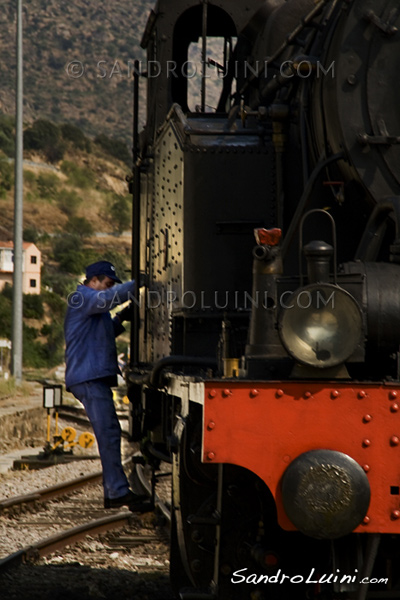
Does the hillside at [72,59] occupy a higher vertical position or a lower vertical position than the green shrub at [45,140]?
higher

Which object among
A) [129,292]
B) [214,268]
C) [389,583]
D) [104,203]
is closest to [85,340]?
[129,292]

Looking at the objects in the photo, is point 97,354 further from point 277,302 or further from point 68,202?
point 68,202

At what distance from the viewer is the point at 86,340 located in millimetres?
7117

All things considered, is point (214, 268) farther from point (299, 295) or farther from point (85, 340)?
point (299, 295)

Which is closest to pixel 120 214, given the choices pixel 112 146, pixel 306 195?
pixel 112 146

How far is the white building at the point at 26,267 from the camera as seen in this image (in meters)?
51.0

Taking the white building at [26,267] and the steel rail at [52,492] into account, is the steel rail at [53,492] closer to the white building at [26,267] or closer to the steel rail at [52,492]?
the steel rail at [52,492]

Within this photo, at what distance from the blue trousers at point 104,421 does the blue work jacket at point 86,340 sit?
0.08 meters

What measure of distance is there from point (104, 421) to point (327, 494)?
10.7ft

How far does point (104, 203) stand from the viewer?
73625 millimetres

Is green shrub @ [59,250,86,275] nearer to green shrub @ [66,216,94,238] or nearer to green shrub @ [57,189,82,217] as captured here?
green shrub @ [66,216,94,238]

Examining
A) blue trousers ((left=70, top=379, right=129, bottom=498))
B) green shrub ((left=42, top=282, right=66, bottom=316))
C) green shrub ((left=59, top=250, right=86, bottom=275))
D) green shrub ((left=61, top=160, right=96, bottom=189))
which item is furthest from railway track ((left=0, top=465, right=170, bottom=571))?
green shrub ((left=61, top=160, right=96, bottom=189))

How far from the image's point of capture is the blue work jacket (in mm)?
7078

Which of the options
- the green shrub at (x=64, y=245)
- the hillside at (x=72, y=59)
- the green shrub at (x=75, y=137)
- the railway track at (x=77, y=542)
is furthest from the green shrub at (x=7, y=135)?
the railway track at (x=77, y=542)
